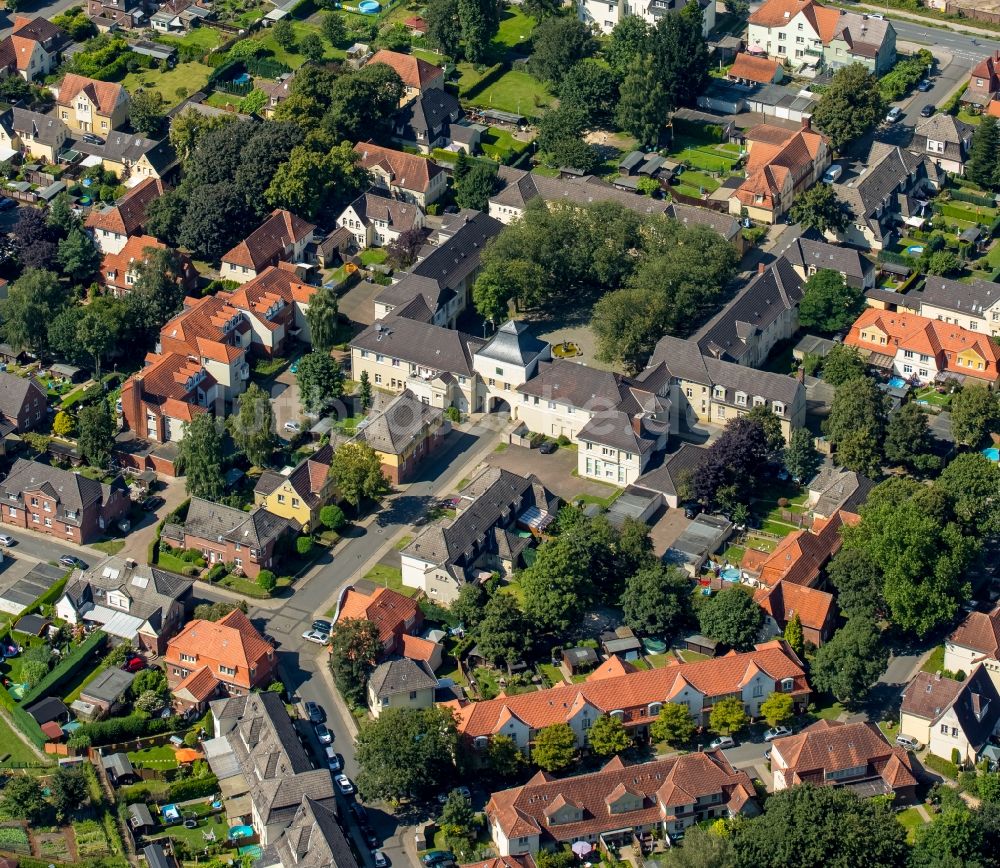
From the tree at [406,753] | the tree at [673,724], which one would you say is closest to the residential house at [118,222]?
the tree at [406,753]

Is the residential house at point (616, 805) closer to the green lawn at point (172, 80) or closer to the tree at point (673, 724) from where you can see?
the tree at point (673, 724)

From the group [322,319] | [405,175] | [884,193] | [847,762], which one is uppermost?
[405,175]

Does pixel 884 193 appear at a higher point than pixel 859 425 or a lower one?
lower

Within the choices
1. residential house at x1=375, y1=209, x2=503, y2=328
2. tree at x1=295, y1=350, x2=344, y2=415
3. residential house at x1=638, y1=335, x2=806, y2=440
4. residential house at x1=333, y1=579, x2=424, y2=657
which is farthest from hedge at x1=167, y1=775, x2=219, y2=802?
residential house at x1=375, y1=209, x2=503, y2=328

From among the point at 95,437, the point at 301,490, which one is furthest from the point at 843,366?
the point at 95,437

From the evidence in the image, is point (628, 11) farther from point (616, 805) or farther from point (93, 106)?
point (616, 805)

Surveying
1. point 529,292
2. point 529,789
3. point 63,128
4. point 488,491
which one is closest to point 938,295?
point 529,292
